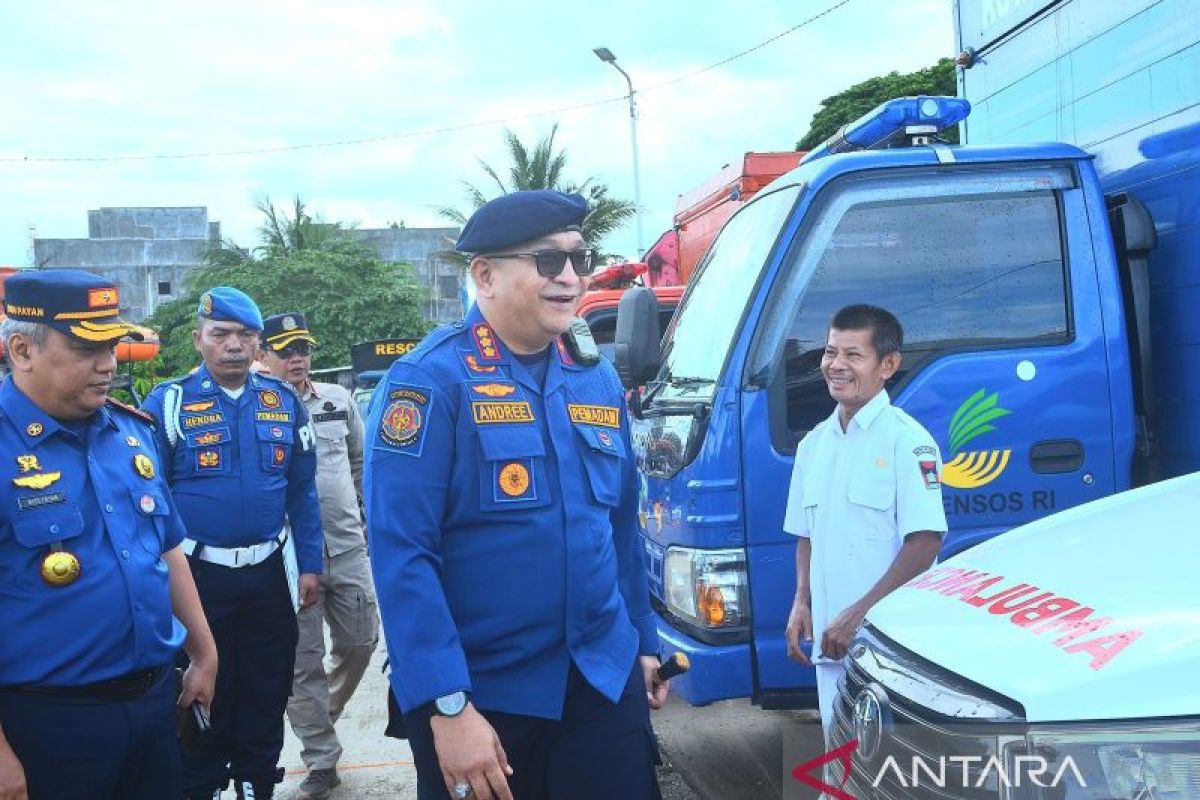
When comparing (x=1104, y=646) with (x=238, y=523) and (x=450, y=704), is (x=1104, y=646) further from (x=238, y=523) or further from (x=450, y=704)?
(x=238, y=523)

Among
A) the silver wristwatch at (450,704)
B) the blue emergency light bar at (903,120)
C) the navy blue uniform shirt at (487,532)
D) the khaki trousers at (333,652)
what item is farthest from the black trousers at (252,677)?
the blue emergency light bar at (903,120)

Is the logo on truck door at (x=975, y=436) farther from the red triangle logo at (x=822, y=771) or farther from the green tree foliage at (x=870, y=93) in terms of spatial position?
the green tree foliage at (x=870, y=93)

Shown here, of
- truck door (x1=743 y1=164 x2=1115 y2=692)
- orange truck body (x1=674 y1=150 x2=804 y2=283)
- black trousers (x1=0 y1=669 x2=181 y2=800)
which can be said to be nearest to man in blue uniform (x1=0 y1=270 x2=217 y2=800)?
black trousers (x1=0 y1=669 x2=181 y2=800)

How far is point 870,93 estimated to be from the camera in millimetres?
21234

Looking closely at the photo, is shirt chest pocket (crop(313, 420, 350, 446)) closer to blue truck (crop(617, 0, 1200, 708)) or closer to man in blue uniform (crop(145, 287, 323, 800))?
man in blue uniform (crop(145, 287, 323, 800))

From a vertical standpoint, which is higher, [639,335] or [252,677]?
[639,335]

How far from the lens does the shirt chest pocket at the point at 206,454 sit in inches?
146

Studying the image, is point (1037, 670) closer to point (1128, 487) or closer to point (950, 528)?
point (950, 528)

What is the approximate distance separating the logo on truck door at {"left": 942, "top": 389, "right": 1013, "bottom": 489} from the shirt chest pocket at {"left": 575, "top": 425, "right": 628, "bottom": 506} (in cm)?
160

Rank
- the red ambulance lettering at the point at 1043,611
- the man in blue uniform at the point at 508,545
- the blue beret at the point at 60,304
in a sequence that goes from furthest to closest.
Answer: the blue beret at the point at 60,304 → the man in blue uniform at the point at 508,545 → the red ambulance lettering at the point at 1043,611

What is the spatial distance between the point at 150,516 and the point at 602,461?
1190 mm

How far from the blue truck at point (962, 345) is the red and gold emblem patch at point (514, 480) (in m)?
1.43

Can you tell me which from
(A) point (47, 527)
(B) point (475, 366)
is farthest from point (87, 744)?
(B) point (475, 366)

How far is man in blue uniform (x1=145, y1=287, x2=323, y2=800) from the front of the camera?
146 inches
